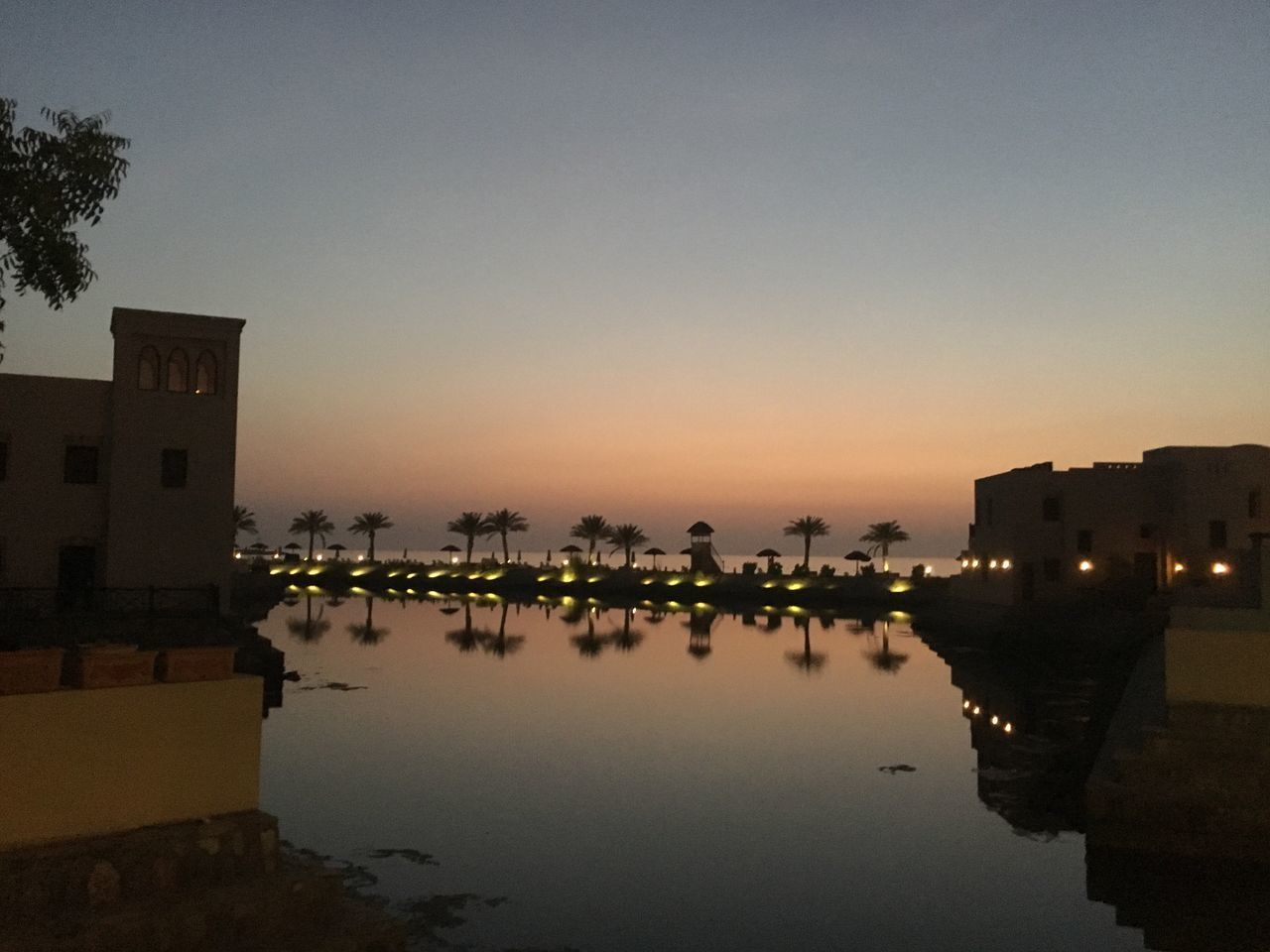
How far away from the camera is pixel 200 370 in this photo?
27.0m

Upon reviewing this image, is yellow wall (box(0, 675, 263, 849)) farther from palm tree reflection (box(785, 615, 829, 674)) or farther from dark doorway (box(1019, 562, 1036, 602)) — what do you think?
dark doorway (box(1019, 562, 1036, 602))

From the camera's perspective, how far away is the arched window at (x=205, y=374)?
88.7 ft

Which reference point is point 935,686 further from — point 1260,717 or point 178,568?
point 178,568

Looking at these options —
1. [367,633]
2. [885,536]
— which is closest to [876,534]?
[885,536]

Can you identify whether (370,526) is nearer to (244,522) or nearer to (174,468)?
(244,522)

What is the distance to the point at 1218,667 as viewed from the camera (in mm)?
13805

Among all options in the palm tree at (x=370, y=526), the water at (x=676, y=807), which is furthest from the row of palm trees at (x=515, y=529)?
the water at (x=676, y=807)

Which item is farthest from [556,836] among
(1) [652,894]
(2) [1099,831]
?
(2) [1099,831]

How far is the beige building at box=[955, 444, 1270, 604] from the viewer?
130 ft

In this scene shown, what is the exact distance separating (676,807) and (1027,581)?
30.5m

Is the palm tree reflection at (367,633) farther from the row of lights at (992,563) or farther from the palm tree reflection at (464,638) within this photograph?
the row of lights at (992,563)

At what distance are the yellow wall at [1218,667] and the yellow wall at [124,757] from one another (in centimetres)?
1196

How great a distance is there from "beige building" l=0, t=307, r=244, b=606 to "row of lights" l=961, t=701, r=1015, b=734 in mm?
20234

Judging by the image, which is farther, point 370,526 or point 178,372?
point 370,526
